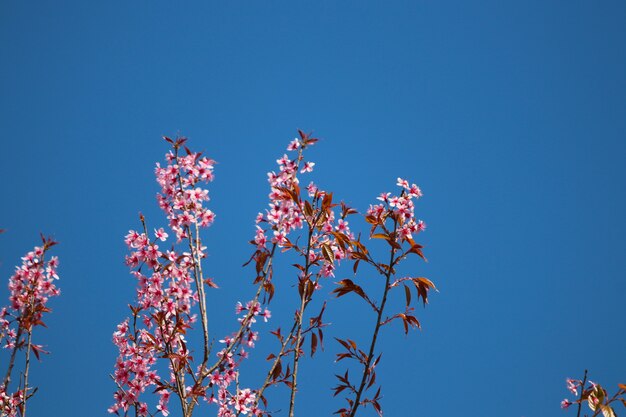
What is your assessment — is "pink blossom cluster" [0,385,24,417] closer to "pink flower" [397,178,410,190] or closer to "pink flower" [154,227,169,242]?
"pink flower" [154,227,169,242]

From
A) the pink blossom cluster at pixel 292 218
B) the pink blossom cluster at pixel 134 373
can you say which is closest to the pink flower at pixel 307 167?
the pink blossom cluster at pixel 292 218

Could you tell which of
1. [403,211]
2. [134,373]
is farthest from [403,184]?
[134,373]

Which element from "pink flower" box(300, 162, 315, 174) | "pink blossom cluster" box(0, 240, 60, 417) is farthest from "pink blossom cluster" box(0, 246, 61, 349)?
"pink flower" box(300, 162, 315, 174)

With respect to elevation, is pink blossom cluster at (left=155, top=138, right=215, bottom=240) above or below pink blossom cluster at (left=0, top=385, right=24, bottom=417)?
above

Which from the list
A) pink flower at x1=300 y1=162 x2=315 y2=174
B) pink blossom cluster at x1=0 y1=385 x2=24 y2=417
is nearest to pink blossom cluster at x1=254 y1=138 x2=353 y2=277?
pink flower at x1=300 y1=162 x2=315 y2=174

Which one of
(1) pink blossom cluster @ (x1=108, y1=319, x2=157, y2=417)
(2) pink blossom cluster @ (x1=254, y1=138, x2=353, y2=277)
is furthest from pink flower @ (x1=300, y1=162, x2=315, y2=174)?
Answer: (1) pink blossom cluster @ (x1=108, y1=319, x2=157, y2=417)

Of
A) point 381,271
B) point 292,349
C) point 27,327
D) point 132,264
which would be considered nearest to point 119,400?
point 27,327

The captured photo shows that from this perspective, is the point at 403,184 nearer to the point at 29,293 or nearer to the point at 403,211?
the point at 403,211

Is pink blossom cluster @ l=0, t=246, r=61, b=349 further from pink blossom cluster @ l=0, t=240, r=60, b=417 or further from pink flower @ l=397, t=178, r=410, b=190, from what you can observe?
pink flower @ l=397, t=178, r=410, b=190

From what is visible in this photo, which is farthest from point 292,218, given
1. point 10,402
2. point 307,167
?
point 10,402

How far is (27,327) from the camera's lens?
3934 mm

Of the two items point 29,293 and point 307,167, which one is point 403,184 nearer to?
point 307,167

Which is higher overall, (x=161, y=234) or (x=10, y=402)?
(x=161, y=234)

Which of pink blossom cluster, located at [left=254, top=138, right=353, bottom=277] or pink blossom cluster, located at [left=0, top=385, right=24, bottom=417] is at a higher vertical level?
pink blossom cluster, located at [left=254, top=138, right=353, bottom=277]
